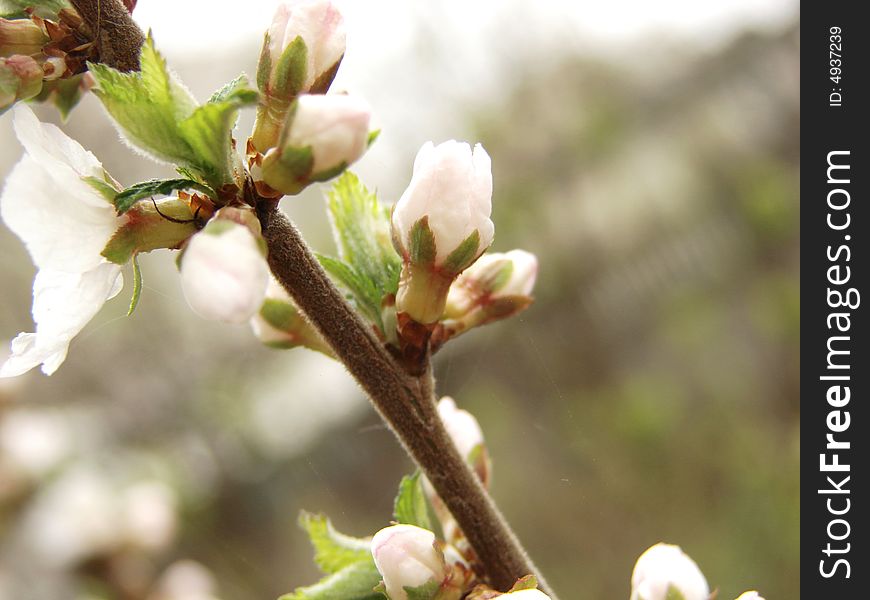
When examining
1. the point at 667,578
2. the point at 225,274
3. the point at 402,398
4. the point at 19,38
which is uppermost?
the point at 19,38

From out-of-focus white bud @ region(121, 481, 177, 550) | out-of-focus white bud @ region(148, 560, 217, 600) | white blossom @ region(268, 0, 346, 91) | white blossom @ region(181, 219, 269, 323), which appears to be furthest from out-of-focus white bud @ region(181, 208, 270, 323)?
out-of-focus white bud @ region(121, 481, 177, 550)

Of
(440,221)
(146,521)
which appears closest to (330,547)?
(440,221)

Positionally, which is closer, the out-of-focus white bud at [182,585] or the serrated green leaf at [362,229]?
the serrated green leaf at [362,229]

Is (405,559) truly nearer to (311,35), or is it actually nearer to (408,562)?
(408,562)

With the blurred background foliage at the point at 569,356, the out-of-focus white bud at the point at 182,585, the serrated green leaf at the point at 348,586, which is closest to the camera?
the serrated green leaf at the point at 348,586

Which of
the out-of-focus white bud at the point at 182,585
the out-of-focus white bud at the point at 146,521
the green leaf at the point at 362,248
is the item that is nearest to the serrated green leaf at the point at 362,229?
the green leaf at the point at 362,248

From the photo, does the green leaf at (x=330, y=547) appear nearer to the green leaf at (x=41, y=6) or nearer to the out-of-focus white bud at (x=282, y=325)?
the out-of-focus white bud at (x=282, y=325)
